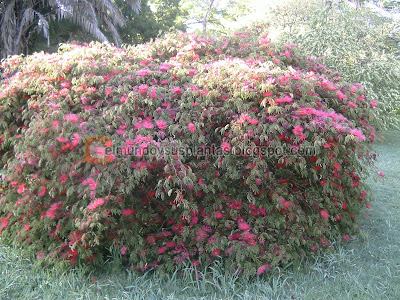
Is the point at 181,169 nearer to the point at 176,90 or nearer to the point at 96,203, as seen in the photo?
the point at 96,203

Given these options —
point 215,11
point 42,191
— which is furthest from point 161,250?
point 215,11

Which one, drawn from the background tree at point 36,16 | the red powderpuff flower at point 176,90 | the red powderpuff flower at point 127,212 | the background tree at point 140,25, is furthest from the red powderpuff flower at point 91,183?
the background tree at point 140,25

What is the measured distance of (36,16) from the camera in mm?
11508

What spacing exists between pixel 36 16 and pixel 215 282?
38.0ft

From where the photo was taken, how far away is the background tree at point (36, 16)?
10.4 meters

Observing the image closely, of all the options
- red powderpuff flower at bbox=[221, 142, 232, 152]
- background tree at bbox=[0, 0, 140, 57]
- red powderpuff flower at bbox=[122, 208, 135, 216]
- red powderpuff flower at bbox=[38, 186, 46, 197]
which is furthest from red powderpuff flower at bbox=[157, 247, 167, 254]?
background tree at bbox=[0, 0, 140, 57]

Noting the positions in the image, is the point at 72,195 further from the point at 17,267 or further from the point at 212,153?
the point at 212,153

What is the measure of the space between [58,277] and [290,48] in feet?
12.0

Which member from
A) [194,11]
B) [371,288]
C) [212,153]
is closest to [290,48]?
[212,153]

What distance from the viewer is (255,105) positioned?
10.0 ft

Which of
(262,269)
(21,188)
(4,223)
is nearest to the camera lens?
(262,269)

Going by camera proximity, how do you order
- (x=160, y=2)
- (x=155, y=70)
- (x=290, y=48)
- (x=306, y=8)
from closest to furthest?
1. (x=155, y=70)
2. (x=290, y=48)
3. (x=306, y=8)
4. (x=160, y=2)

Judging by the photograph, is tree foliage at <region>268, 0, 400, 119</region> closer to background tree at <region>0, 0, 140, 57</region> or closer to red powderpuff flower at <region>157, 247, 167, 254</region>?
background tree at <region>0, 0, 140, 57</region>

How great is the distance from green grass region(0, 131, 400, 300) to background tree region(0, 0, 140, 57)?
354 inches
